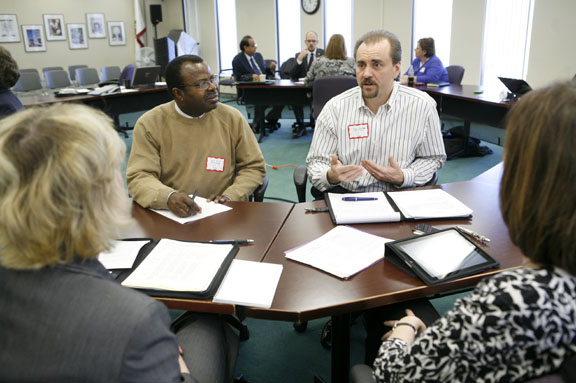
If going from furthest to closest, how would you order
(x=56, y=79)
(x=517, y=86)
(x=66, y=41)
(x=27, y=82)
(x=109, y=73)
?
(x=66, y=41)
(x=109, y=73)
(x=56, y=79)
(x=27, y=82)
(x=517, y=86)

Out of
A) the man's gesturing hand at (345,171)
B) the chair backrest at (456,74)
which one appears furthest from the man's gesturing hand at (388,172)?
the chair backrest at (456,74)

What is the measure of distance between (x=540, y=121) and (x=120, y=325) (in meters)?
0.85

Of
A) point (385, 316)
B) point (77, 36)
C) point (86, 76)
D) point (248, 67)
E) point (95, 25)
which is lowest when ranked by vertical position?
point (385, 316)

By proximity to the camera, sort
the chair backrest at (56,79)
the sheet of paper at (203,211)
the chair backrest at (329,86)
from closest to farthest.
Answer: the sheet of paper at (203,211) → the chair backrest at (329,86) → the chair backrest at (56,79)

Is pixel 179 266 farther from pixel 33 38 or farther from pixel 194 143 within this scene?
pixel 33 38

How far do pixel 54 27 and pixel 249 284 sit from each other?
33.9 feet

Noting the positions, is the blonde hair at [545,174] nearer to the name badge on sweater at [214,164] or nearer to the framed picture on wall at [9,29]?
the name badge on sweater at [214,164]

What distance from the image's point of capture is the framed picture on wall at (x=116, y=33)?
10272 mm

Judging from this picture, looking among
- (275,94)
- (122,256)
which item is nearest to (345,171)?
(122,256)

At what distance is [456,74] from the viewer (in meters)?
6.14

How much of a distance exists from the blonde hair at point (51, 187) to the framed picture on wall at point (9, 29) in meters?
9.98

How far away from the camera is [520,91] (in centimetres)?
416

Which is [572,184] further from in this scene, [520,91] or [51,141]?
[520,91]

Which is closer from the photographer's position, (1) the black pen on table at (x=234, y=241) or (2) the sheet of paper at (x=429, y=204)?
(1) the black pen on table at (x=234, y=241)
